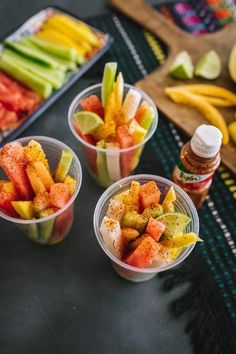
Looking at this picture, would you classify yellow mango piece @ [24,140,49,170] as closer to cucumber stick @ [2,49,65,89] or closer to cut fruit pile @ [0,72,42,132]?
cut fruit pile @ [0,72,42,132]

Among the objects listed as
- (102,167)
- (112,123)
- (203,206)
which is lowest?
(203,206)

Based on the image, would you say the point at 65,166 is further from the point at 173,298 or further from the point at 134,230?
the point at 173,298

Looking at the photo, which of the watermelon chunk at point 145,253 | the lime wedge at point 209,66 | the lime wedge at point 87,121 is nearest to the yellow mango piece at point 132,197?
the watermelon chunk at point 145,253

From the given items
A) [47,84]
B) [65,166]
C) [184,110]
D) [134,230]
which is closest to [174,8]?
[184,110]

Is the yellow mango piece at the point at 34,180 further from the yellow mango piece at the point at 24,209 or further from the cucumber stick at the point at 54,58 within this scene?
the cucumber stick at the point at 54,58

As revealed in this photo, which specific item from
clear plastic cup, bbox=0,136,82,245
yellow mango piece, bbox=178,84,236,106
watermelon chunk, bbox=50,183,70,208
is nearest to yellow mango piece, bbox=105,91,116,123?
clear plastic cup, bbox=0,136,82,245

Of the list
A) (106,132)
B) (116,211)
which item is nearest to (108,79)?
(106,132)

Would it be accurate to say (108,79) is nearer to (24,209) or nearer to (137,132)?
(137,132)
